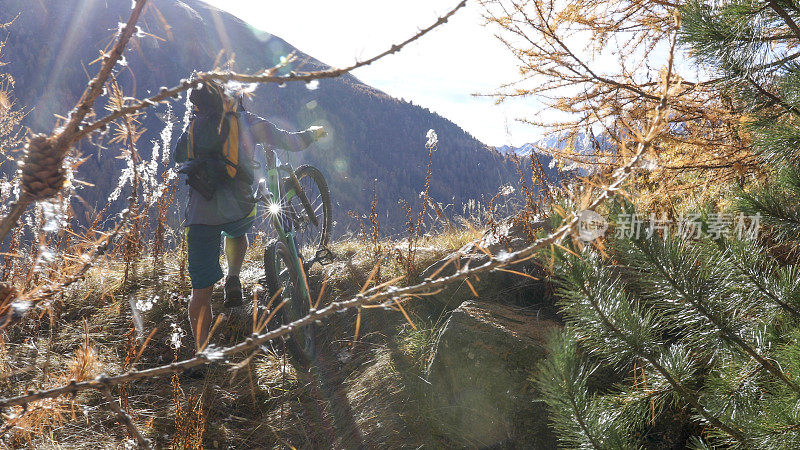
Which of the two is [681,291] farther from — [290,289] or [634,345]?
[290,289]

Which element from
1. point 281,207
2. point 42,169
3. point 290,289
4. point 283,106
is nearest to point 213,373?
point 290,289

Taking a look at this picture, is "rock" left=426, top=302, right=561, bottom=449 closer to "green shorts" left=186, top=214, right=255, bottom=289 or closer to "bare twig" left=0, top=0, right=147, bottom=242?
"green shorts" left=186, top=214, right=255, bottom=289

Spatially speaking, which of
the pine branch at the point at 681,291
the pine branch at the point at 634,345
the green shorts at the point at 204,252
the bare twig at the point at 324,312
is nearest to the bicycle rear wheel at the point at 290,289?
the green shorts at the point at 204,252

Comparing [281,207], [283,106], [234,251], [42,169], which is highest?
[283,106]

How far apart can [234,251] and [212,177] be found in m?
0.76

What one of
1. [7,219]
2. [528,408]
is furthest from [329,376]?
[7,219]

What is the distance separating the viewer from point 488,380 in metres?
2.38

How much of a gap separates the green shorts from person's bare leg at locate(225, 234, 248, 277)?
0.29m

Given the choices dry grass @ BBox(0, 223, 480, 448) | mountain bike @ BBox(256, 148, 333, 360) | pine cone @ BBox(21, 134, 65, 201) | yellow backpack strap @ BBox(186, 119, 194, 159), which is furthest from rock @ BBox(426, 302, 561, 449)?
yellow backpack strap @ BBox(186, 119, 194, 159)

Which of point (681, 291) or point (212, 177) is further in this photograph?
point (212, 177)

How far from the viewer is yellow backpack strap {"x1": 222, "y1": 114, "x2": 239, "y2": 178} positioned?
3.14 m

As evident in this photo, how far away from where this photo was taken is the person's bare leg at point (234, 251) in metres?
3.65

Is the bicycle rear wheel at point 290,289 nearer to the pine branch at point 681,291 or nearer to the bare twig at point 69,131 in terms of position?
the pine branch at point 681,291

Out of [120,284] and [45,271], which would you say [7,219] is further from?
[120,284]
